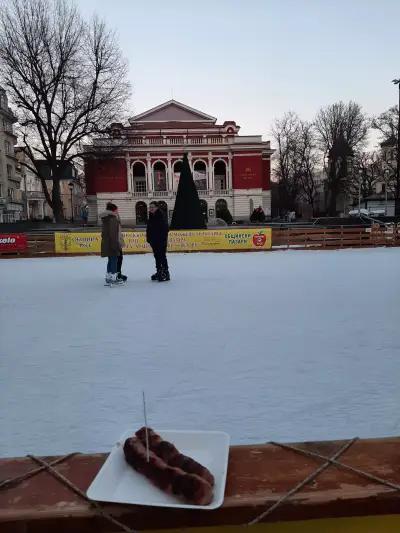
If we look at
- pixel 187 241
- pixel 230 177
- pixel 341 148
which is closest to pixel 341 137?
pixel 341 148

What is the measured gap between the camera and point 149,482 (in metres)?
1.37

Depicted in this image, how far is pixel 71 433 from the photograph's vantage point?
9.05 feet

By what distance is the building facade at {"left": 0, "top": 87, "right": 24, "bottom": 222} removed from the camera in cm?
4997

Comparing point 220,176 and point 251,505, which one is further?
point 220,176

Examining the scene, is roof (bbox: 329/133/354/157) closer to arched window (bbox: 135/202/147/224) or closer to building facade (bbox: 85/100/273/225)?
building facade (bbox: 85/100/273/225)

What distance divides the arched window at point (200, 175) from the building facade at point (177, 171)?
9 centimetres

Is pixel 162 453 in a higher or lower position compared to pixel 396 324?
higher

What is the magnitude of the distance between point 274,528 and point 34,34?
3698 centimetres

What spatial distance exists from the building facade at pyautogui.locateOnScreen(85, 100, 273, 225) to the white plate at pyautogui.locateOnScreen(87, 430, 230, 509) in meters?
50.6

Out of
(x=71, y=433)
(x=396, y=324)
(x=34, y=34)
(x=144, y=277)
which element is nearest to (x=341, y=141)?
(x=34, y=34)

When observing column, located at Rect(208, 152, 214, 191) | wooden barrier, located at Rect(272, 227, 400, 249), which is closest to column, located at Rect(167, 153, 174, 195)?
column, located at Rect(208, 152, 214, 191)

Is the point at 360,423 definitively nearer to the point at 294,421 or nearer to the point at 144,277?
the point at 294,421

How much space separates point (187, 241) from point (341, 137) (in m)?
42.8

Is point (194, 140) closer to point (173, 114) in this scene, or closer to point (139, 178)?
point (173, 114)
